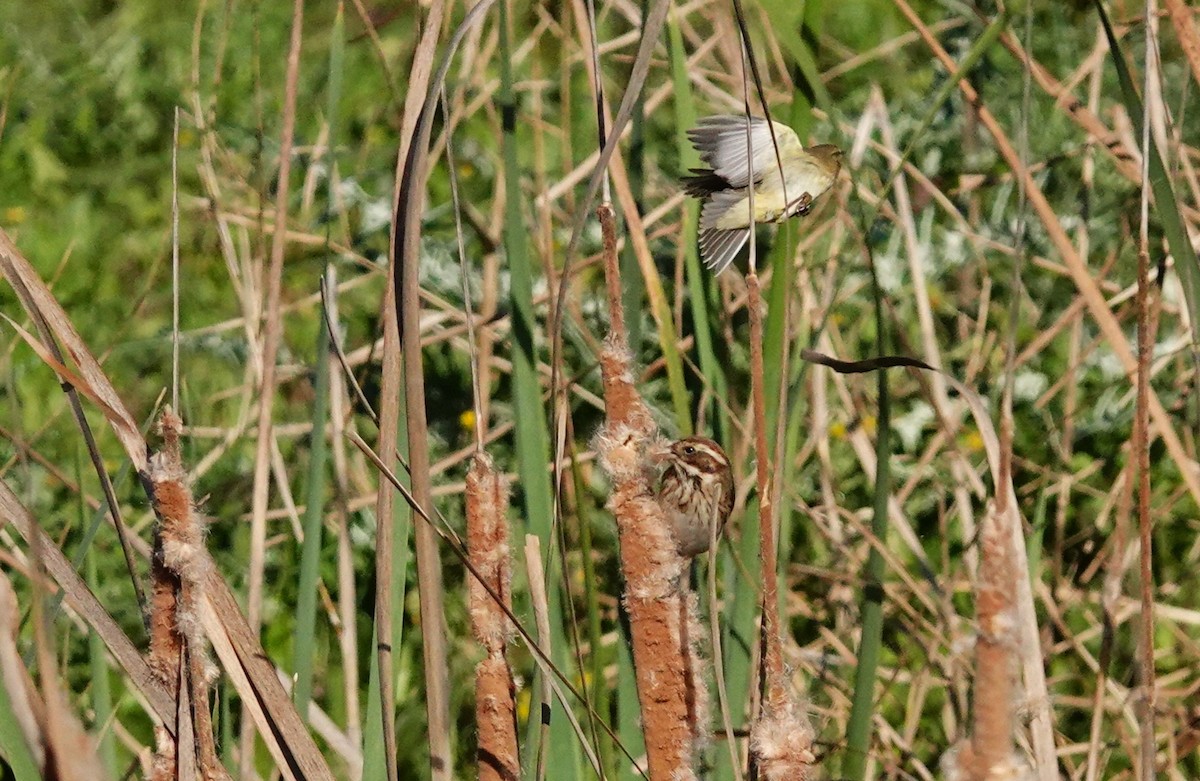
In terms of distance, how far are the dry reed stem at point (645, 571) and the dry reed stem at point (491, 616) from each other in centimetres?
10

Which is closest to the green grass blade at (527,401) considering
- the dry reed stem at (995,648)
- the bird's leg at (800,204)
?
the bird's leg at (800,204)

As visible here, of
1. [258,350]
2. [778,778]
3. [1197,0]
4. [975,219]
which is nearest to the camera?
[778,778]

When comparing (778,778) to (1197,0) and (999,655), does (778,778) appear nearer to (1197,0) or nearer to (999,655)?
(999,655)

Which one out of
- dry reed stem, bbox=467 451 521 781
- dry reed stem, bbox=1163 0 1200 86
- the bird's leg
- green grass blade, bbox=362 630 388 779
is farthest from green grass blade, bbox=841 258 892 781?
dry reed stem, bbox=1163 0 1200 86

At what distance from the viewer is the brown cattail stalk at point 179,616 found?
1029mm

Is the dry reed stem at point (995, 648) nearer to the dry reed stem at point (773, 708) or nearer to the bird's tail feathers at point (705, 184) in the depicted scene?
the dry reed stem at point (773, 708)

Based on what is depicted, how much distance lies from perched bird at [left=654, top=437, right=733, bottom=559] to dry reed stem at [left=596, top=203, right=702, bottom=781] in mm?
621

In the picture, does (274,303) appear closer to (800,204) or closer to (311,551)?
(311,551)

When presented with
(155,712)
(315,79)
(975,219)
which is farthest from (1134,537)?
(315,79)

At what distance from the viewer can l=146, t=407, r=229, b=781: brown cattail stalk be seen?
3.38 feet

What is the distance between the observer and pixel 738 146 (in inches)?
51.9

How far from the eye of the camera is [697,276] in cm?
151

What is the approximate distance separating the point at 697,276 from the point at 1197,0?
202cm

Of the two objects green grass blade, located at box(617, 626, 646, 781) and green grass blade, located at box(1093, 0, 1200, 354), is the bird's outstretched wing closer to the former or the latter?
green grass blade, located at box(1093, 0, 1200, 354)
